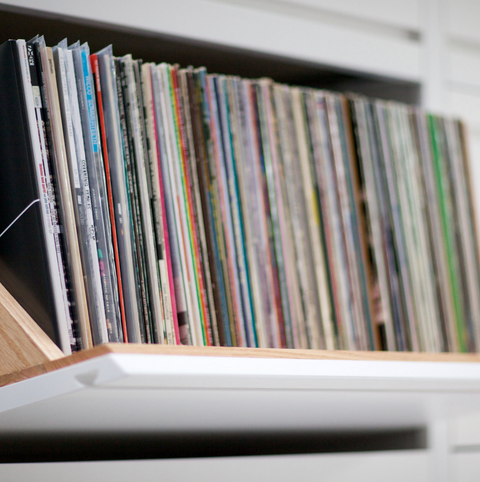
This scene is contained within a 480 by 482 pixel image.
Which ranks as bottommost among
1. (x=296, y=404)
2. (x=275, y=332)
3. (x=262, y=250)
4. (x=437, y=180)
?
(x=296, y=404)

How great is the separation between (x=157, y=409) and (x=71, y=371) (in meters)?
0.15

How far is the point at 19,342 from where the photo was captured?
57 centimetres

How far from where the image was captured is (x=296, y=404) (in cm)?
64

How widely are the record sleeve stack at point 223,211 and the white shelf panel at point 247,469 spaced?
0.49 feet

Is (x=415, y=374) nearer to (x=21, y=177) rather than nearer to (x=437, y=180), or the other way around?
(x=21, y=177)

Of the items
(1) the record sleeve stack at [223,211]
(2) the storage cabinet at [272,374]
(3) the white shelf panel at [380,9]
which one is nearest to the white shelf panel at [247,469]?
(2) the storage cabinet at [272,374]

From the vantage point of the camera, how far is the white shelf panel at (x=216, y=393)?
0.45 metres

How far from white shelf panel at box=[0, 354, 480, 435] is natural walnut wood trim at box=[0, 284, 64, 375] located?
0.03m

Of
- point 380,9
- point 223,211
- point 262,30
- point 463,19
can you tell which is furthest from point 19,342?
point 463,19

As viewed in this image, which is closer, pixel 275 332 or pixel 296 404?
pixel 296 404

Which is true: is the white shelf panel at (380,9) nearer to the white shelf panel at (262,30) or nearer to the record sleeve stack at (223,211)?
the white shelf panel at (262,30)

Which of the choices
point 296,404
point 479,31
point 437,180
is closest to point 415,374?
point 296,404

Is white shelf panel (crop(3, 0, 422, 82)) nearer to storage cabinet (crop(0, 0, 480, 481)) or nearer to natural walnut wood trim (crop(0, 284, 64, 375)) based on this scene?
storage cabinet (crop(0, 0, 480, 481))

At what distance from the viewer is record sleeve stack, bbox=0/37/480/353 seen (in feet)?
2.20
